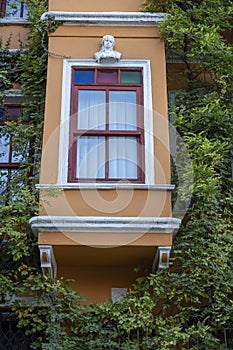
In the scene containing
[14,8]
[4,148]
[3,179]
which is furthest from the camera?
[14,8]

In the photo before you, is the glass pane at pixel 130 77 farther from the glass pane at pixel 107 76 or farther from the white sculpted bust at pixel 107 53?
the white sculpted bust at pixel 107 53

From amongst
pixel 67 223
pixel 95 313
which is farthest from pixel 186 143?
pixel 95 313

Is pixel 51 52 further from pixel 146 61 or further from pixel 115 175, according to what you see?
pixel 115 175

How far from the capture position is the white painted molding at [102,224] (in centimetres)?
764

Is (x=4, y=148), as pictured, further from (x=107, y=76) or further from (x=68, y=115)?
(x=107, y=76)

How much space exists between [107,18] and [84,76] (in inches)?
42.6

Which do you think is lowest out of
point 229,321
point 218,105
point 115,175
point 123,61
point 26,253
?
point 229,321

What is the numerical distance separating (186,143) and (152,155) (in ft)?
1.92

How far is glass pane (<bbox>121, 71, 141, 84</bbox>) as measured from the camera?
29.1 ft

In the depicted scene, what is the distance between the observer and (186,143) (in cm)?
853

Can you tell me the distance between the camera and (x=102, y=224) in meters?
7.67

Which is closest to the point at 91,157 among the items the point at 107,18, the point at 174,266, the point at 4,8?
the point at 174,266

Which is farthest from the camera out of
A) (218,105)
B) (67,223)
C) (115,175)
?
(218,105)

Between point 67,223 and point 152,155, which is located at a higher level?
point 152,155
